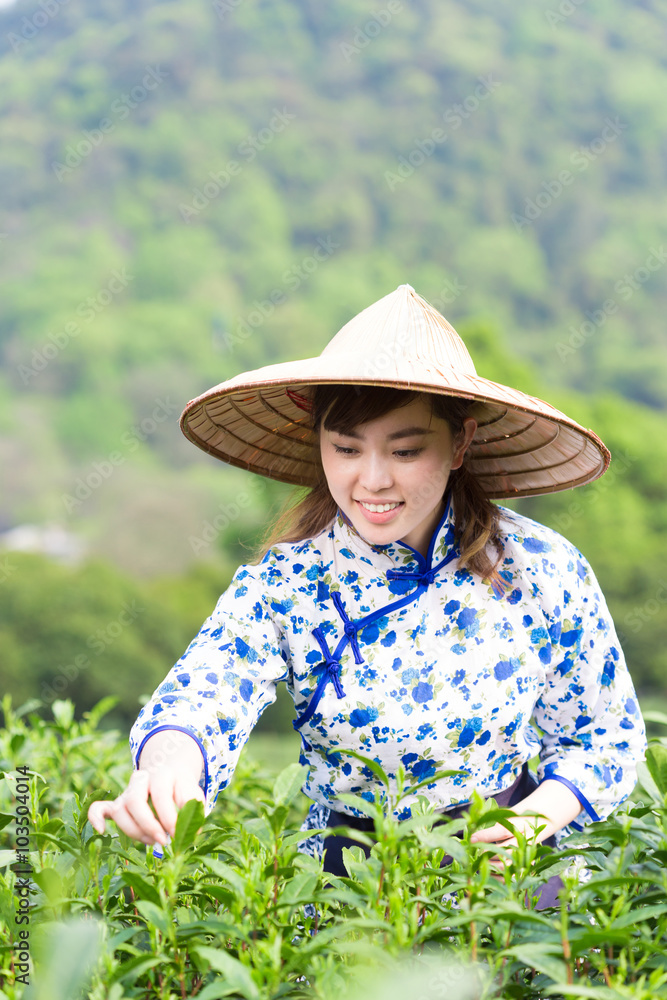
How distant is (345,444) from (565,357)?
34.6 meters

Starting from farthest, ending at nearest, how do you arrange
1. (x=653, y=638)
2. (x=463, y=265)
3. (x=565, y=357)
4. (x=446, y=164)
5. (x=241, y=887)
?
(x=446, y=164) < (x=463, y=265) < (x=565, y=357) < (x=653, y=638) < (x=241, y=887)

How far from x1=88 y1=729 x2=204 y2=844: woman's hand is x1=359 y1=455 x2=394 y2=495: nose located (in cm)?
40

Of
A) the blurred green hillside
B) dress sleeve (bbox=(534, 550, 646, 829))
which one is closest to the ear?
dress sleeve (bbox=(534, 550, 646, 829))

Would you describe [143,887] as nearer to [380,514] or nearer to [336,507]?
[380,514]

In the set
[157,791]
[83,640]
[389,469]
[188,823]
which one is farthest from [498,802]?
[83,640]

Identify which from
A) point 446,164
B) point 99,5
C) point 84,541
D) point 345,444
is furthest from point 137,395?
point 345,444

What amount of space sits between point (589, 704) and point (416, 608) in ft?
1.04

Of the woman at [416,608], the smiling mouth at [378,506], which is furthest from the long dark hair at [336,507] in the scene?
the smiling mouth at [378,506]

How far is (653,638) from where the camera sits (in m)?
12.2

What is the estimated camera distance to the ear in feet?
4.76

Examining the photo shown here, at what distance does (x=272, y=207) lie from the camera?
41750mm

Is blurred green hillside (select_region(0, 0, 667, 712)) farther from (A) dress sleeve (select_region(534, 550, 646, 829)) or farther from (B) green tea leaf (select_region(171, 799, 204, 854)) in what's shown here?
(B) green tea leaf (select_region(171, 799, 204, 854))

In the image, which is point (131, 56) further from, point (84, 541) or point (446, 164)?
point (84, 541)

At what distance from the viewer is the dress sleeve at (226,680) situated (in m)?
1.13
